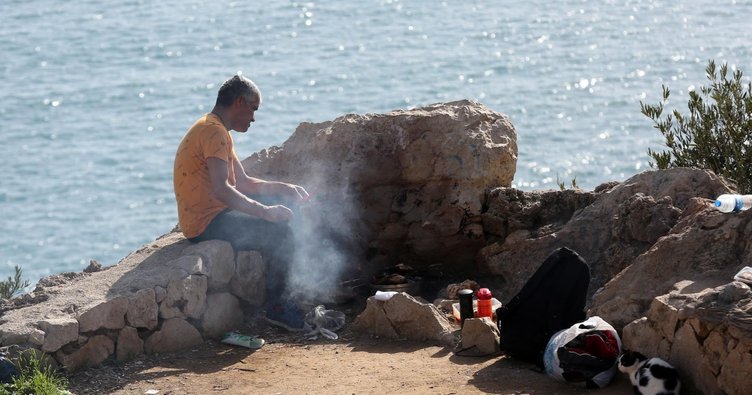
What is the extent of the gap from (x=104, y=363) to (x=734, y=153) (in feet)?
19.4

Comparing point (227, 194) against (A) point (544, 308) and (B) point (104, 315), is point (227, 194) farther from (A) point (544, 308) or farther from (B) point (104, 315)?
(A) point (544, 308)

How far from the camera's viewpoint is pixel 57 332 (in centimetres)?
759

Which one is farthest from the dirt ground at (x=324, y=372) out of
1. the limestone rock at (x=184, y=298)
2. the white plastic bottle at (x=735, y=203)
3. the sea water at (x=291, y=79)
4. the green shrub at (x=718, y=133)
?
the sea water at (x=291, y=79)

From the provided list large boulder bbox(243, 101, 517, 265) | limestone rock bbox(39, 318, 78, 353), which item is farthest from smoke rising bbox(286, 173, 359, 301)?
limestone rock bbox(39, 318, 78, 353)

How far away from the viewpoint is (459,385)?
23.1 feet

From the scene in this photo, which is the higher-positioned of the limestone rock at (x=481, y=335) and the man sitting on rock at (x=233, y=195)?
the man sitting on rock at (x=233, y=195)

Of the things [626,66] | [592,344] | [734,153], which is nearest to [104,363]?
[592,344]

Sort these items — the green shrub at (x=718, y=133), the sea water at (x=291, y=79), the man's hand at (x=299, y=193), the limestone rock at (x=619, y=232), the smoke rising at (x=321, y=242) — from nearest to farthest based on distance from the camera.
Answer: the limestone rock at (x=619, y=232), the man's hand at (x=299, y=193), the smoke rising at (x=321, y=242), the green shrub at (x=718, y=133), the sea water at (x=291, y=79)

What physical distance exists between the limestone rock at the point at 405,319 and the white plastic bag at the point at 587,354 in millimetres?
1184

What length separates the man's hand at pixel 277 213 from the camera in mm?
8516

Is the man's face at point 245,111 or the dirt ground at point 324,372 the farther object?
the man's face at point 245,111

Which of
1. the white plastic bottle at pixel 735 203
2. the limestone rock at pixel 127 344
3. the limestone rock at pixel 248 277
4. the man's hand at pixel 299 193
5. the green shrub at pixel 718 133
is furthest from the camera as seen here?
the green shrub at pixel 718 133

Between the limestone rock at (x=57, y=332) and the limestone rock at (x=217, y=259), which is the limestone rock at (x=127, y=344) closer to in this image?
the limestone rock at (x=57, y=332)

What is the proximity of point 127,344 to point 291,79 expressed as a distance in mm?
22926
